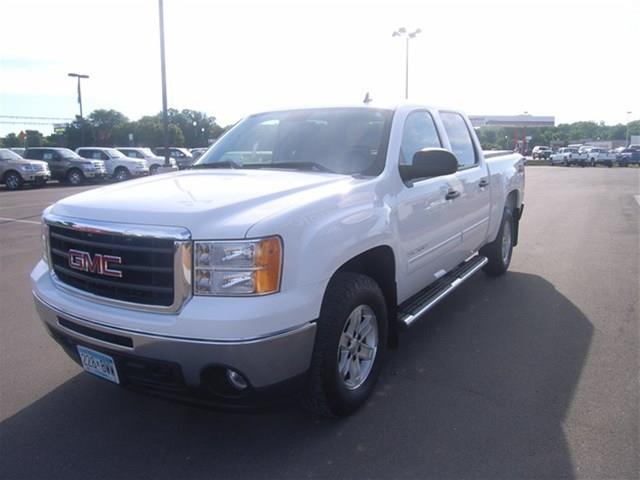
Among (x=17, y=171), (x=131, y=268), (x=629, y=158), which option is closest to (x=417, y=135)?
(x=131, y=268)

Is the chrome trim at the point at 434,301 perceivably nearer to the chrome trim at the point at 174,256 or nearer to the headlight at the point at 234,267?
the headlight at the point at 234,267

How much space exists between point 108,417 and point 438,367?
2312 mm

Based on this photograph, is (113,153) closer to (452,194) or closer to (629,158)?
(452,194)

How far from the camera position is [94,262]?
289cm

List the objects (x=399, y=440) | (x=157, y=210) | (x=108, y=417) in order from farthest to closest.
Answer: (x=108, y=417), (x=399, y=440), (x=157, y=210)

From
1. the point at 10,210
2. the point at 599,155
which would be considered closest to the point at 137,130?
the point at 599,155

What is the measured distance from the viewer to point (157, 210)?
2783 mm

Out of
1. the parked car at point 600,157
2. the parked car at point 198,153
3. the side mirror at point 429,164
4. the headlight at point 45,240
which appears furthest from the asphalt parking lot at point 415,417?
the parked car at point 600,157

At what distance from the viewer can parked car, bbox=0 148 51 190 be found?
21875 millimetres

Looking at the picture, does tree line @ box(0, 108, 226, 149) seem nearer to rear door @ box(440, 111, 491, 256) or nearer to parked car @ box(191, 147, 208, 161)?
parked car @ box(191, 147, 208, 161)

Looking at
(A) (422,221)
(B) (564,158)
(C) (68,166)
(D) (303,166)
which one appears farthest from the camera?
(B) (564,158)

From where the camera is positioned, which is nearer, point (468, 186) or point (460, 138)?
point (468, 186)

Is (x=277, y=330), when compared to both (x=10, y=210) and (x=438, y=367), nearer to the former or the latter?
(x=438, y=367)

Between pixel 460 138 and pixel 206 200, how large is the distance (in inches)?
128
